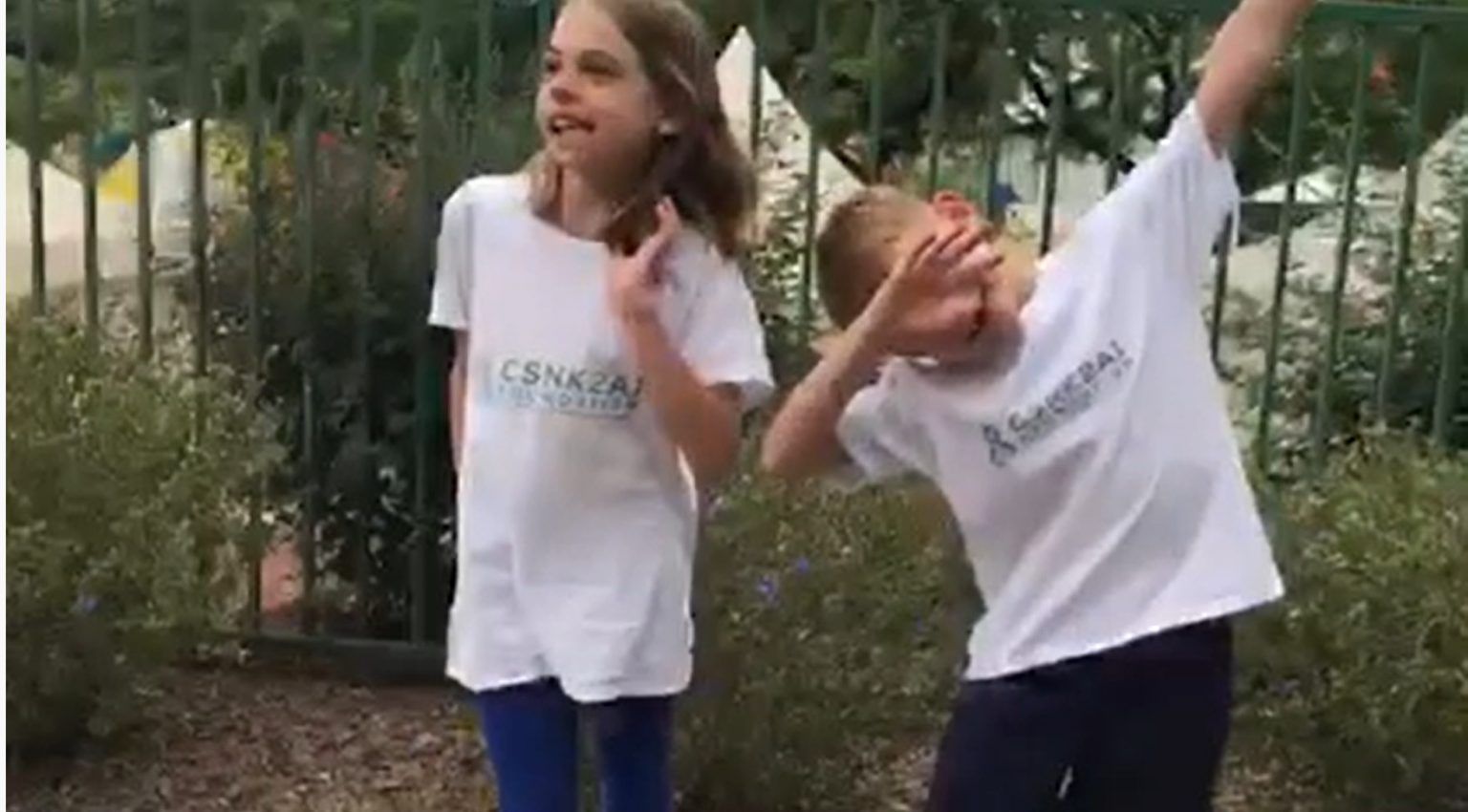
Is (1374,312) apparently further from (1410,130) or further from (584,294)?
(584,294)

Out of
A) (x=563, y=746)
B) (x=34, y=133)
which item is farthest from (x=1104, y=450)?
(x=34, y=133)

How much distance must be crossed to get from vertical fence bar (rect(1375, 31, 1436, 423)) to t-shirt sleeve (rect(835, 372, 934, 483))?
218 cm

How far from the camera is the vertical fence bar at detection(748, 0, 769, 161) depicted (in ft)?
16.2

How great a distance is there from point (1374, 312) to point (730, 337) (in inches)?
96.9

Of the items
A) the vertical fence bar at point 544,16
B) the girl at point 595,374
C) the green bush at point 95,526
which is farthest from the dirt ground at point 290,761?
the girl at point 595,374

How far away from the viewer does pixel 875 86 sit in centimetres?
497

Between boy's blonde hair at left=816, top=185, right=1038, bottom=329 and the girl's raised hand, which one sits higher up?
boy's blonde hair at left=816, top=185, right=1038, bottom=329

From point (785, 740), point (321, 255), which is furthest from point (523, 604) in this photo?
point (321, 255)

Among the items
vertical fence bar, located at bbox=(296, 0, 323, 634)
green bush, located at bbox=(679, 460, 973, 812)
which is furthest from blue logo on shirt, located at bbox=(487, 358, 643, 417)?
vertical fence bar, located at bbox=(296, 0, 323, 634)

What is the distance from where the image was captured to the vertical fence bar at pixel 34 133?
5211 mm

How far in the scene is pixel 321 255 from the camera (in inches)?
199

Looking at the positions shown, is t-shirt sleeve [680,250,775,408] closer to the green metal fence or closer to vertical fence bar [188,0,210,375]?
the green metal fence

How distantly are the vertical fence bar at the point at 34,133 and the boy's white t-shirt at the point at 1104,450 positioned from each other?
2866mm

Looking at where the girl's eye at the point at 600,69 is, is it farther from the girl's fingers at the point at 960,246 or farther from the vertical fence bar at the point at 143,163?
the vertical fence bar at the point at 143,163
